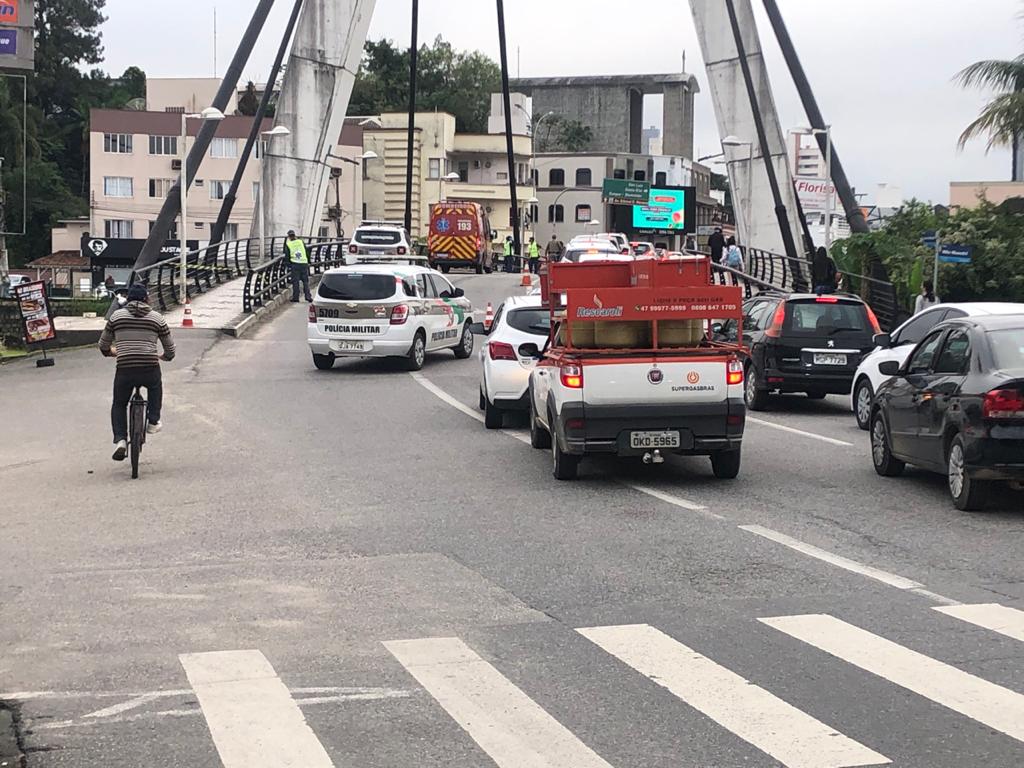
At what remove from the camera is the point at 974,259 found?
35.7 metres

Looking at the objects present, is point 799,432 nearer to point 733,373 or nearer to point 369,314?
point 733,373

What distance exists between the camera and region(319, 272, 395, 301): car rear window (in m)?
25.8

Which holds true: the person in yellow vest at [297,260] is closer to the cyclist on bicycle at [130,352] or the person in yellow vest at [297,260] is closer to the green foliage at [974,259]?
the green foliage at [974,259]

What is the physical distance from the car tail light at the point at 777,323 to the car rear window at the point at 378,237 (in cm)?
3245

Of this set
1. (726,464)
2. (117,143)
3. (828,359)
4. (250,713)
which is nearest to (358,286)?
(828,359)

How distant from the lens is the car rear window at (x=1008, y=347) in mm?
11805

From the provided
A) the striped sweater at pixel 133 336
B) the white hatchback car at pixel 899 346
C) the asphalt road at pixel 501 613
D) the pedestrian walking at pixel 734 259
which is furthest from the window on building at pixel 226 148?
the striped sweater at pixel 133 336

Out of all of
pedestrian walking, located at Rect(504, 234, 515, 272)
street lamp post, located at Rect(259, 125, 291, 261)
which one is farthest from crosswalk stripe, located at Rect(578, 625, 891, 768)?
pedestrian walking, located at Rect(504, 234, 515, 272)

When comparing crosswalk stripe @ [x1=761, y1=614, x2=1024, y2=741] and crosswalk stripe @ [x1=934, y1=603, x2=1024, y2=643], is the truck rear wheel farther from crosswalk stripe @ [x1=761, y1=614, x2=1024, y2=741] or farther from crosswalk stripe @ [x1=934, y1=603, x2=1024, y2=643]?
crosswalk stripe @ [x1=761, y1=614, x2=1024, y2=741]

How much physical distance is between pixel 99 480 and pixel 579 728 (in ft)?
31.0

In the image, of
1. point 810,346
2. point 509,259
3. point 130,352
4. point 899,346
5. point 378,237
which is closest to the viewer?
point 130,352

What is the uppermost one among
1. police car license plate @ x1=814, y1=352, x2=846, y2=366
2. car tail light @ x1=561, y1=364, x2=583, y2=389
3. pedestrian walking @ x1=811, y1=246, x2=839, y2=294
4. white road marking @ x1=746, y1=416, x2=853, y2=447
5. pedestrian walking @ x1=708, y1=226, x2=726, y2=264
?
pedestrian walking @ x1=708, y1=226, x2=726, y2=264

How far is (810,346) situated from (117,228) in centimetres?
7700

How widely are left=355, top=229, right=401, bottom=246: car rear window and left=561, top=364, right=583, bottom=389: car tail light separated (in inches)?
1578
